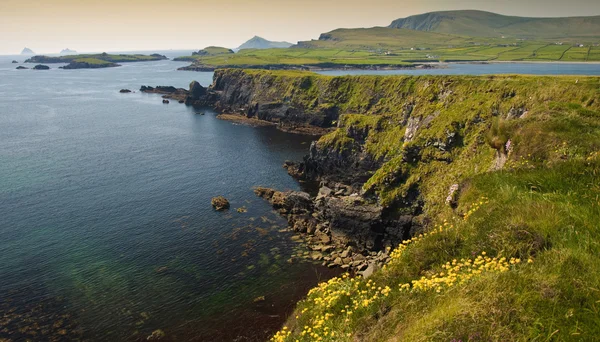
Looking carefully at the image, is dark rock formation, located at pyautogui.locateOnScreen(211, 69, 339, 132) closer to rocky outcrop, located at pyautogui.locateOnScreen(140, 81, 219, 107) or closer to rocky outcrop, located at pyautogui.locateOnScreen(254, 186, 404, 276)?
rocky outcrop, located at pyautogui.locateOnScreen(140, 81, 219, 107)

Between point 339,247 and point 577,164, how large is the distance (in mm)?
34436

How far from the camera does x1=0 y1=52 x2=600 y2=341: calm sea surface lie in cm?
3662

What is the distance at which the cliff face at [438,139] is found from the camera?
31625 millimetres

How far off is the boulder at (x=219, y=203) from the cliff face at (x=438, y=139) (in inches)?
706

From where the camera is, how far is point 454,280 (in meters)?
12.8

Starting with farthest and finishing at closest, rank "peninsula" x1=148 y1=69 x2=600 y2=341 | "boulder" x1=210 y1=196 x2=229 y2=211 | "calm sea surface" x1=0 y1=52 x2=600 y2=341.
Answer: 1. "boulder" x1=210 y1=196 x2=229 y2=211
2. "calm sea surface" x1=0 y1=52 x2=600 y2=341
3. "peninsula" x1=148 y1=69 x2=600 y2=341

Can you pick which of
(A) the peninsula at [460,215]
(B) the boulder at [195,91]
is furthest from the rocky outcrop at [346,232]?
(B) the boulder at [195,91]

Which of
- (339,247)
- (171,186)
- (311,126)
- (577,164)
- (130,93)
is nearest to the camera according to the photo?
(577,164)

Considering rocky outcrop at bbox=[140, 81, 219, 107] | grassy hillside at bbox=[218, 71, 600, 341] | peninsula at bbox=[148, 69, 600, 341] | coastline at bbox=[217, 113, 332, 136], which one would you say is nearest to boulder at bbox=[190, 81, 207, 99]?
rocky outcrop at bbox=[140, 81, 219, 107]

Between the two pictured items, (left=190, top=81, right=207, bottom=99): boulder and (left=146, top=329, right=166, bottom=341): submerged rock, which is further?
(left=190, top=81, right=207, bottom=99): boulder

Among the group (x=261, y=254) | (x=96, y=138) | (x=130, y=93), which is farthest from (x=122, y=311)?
(x=130, y=93)

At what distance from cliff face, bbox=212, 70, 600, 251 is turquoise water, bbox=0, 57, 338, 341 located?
12971mm

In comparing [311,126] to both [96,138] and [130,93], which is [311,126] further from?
[130,93]

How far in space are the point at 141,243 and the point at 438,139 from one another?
149 ft
